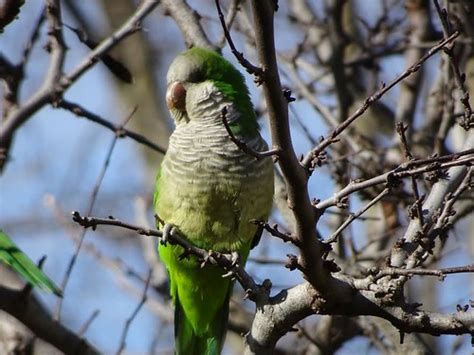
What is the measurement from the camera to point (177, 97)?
4910 millimetres

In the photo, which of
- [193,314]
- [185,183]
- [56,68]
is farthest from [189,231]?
[56,68]

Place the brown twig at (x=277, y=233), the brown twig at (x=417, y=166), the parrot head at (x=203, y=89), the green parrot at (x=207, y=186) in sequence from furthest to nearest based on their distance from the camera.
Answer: the parrot head at (x=203, y=89) < the green parrot at (x=207, y=186) < the brown twig at (x=277, y=233) < the brown twig at (x=417, y=166)

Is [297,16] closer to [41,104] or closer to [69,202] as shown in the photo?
[41,104]

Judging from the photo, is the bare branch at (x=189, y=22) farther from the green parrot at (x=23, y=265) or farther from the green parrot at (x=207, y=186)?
the green parrot at (x=23, y=265)

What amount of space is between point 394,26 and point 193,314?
2.90m

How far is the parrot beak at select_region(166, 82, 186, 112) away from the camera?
4.91m

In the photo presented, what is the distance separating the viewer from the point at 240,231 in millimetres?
4516

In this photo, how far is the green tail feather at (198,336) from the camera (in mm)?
4922

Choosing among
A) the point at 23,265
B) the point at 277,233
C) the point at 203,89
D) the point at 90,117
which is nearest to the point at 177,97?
the point at 203,89

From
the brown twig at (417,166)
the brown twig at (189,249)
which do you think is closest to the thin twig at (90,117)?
the brown twig at (189,249)

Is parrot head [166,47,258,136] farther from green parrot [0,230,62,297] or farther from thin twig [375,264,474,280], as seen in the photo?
thin twig [375,264,474,280]

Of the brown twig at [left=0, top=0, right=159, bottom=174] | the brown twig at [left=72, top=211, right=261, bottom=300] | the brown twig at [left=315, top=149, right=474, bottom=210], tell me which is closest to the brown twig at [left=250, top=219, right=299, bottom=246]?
the brown twig at [left=315, top=149, right=474, bottom=210]

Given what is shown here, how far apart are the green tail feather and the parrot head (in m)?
1.03

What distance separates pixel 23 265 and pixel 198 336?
105cm
